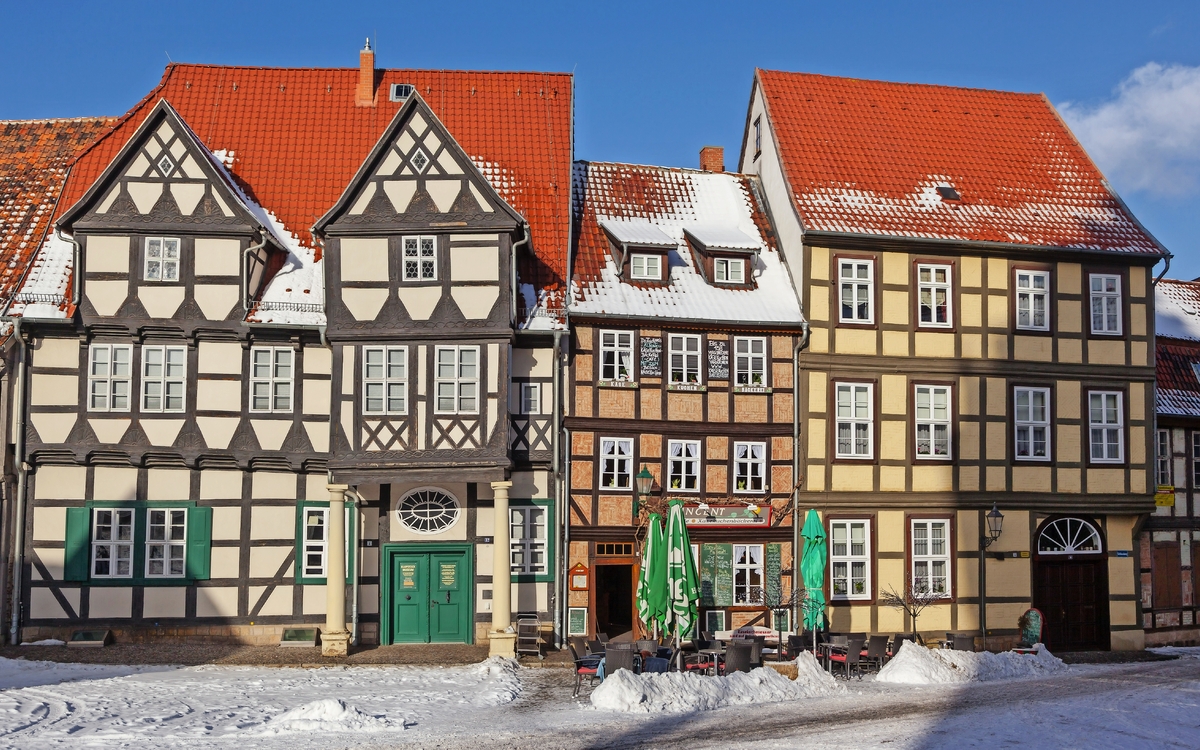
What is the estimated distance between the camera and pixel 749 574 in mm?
27359

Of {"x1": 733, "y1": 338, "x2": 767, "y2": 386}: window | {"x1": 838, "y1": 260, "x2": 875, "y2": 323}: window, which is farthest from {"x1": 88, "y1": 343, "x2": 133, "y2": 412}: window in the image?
{"x1": 838, "y1": 260, "x2": 875, "y2": 323}: window

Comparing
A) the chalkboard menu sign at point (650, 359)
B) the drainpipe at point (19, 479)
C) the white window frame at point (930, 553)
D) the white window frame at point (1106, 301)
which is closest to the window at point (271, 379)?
the drainpipe at point (19, 479)

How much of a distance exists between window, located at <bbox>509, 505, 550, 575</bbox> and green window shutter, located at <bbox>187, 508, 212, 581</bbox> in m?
5.97

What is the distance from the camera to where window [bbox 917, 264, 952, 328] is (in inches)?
1120

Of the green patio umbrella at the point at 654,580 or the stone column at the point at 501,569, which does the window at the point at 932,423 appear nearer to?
the green patio umbrella at the point at 654,580

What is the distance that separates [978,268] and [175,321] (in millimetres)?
16835

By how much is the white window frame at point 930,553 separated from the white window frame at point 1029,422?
7.72 feet

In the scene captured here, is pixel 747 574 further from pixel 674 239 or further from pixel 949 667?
pixel 674 239

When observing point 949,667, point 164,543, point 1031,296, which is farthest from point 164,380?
point 1031,296

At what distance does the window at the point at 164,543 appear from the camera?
25.8 m

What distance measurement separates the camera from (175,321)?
25734 mm

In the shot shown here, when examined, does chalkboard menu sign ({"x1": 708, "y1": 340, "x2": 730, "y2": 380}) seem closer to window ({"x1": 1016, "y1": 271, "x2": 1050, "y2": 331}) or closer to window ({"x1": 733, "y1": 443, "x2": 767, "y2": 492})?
window ({"x1": 733, "y1": 443, "x2": 767, "y2": 492})

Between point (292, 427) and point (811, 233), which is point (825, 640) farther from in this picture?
point (292, 427)

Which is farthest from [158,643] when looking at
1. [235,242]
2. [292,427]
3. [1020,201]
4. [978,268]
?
[1020,201]
